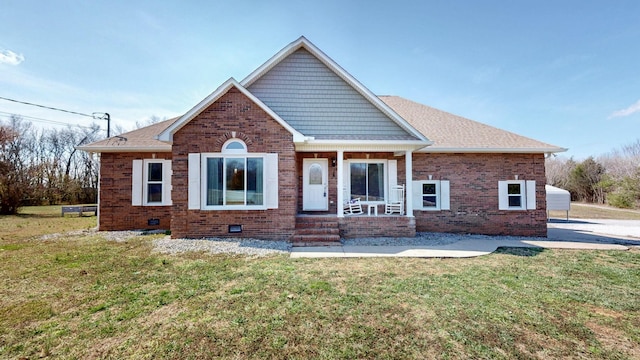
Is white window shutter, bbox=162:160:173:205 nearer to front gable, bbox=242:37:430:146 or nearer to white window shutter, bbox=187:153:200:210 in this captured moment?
white window shutter, bbox=187:153:200:210

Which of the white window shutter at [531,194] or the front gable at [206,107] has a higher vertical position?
the front gable at [206,107]

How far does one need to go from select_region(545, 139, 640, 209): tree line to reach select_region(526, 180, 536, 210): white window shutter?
2284 cm

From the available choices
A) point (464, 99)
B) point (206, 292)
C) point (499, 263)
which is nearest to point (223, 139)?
point (206, 292)

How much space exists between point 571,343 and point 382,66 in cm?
1238

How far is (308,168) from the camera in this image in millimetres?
10914

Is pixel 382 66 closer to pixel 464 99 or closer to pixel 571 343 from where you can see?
pixel 464 99

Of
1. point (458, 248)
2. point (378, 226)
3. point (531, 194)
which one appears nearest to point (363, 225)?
point (378, 226)

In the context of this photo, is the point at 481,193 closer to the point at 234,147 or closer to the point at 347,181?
the point at 347,181

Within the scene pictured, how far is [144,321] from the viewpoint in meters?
3.47

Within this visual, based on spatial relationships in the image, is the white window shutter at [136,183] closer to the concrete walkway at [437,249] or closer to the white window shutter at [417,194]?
the concrete walkway at [437,249]


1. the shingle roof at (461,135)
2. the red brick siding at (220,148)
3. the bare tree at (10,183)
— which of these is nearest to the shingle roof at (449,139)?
the shingle roof at (461,135)

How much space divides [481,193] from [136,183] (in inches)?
560

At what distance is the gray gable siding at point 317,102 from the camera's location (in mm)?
9852

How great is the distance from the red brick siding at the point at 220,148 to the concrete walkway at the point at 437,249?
5.14 feet
